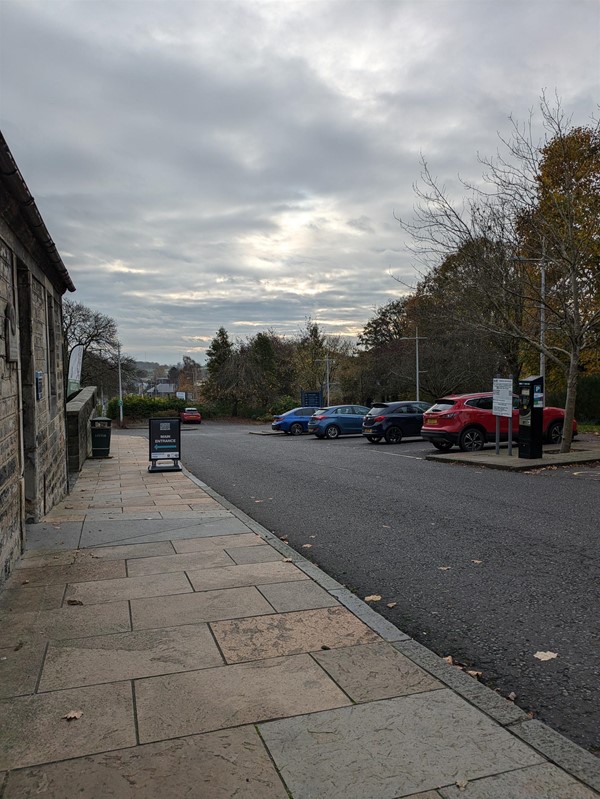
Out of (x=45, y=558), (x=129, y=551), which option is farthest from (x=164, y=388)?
(x=45, y=558)

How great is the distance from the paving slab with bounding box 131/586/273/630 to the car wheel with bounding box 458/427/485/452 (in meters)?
13.6

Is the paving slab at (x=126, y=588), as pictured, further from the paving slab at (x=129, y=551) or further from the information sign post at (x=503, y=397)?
the information sign post at (x=503, y=397)

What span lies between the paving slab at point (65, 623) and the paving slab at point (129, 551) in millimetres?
1605

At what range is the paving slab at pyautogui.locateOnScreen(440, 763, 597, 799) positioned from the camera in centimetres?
252

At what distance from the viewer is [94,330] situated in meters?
60.5

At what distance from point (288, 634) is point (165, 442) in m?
11.7

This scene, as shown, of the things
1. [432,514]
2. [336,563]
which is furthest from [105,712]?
[432,514]

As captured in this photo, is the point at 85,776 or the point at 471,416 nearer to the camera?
the point at 85,776

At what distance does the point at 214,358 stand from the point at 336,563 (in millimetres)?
72945

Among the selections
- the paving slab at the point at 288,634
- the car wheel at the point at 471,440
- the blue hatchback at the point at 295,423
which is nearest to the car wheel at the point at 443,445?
→ the car wheel at the point at 471,440

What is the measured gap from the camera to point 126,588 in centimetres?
541

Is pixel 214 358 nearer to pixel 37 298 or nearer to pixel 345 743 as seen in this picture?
pixel 37 298

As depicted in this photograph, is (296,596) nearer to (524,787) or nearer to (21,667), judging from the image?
(21,667)

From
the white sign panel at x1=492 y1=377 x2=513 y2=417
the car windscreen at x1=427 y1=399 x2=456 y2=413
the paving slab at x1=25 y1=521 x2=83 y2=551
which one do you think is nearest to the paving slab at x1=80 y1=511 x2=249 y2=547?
the paving slab at x1=25 y1=521 x2=83 y2=551
